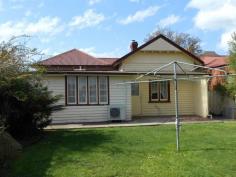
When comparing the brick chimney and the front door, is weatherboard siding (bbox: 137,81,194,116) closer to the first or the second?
the front door

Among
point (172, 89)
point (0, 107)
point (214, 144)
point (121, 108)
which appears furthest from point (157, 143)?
point (172, 89)

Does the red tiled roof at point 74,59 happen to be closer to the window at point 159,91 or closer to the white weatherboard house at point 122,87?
the white weatherboard house at point 122,87

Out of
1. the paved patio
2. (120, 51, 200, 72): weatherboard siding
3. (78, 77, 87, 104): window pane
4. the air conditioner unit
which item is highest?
(120, 51, 200, 72): weatherboard siding

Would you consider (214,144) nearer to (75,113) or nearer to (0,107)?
(0,107)

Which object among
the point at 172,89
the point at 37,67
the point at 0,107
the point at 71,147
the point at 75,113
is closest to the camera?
the point at 71,147

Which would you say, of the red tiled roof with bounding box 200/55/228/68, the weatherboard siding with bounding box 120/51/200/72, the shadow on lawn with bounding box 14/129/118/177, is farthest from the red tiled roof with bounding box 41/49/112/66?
the shadow on lawn with bounding box 14/129/118/177

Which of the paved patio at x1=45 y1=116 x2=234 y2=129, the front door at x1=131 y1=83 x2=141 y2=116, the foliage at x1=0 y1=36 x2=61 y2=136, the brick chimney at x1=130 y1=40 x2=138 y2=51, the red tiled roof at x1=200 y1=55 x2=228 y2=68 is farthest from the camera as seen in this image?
the red tiled roof at x1=200 y1=55 x2=228 y2=68

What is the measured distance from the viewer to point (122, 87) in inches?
915

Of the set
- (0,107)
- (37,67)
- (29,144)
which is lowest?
(29,144)

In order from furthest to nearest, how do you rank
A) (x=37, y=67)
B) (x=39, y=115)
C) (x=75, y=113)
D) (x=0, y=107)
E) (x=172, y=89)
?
(x=172, y=89) < (x=75, y=113) < (x=39, y=115) < (x=37, y=67) < (x=0, y=107)

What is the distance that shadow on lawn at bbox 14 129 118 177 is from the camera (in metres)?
10.1

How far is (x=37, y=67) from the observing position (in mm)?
15477

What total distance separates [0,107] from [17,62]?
1.58m

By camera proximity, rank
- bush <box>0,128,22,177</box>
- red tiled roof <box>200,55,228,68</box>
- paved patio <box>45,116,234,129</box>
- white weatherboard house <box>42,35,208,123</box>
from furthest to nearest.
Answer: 1. red tiled roof <box>200,55,228,68</box>
2. white weatherboard house <box>42,35,208,123</box>
3. paved patio <box>45,116,234,129</box>
4. bush <box>0,128,22,177</box>
